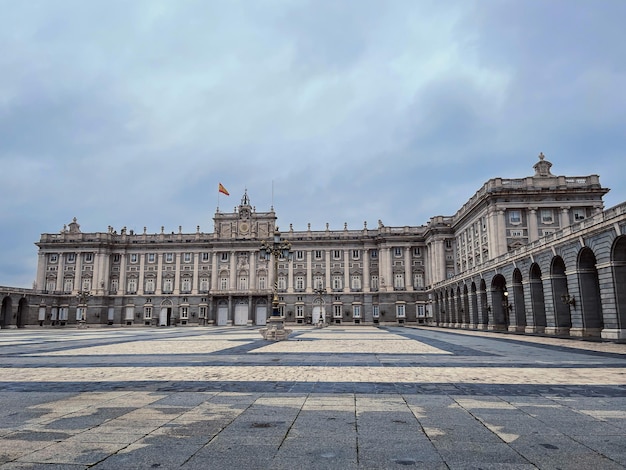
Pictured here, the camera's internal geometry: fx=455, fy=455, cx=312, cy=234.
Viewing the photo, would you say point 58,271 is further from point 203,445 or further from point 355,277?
point 203,445

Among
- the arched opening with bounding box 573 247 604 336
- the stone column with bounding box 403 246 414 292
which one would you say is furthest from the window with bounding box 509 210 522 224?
the stone column with bounding box 403 246 414 292

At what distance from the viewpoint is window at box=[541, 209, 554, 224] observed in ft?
179

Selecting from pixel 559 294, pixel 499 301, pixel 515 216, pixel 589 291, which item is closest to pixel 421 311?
pixel 515 216

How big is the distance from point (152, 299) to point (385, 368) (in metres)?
77.9

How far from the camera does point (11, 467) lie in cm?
483

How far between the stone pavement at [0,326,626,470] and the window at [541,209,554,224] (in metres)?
45.8

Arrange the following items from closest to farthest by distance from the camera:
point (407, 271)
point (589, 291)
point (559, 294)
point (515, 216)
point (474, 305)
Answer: point (589, 291), point (559, 294), point (474, 305), point (515, 216), point (407, 271)

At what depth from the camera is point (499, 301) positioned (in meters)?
45.8

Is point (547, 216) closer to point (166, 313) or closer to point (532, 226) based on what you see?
point (532, 226)

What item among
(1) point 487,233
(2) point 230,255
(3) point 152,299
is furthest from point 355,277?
(3) point 152,299

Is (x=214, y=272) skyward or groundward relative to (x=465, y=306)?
skyward

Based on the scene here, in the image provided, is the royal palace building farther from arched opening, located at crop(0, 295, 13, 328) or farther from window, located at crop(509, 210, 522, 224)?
window, located at crop(509, 210, 522, 224)

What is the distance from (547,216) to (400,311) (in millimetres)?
32415

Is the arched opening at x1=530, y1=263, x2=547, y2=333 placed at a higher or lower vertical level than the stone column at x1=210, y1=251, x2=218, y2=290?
lower
